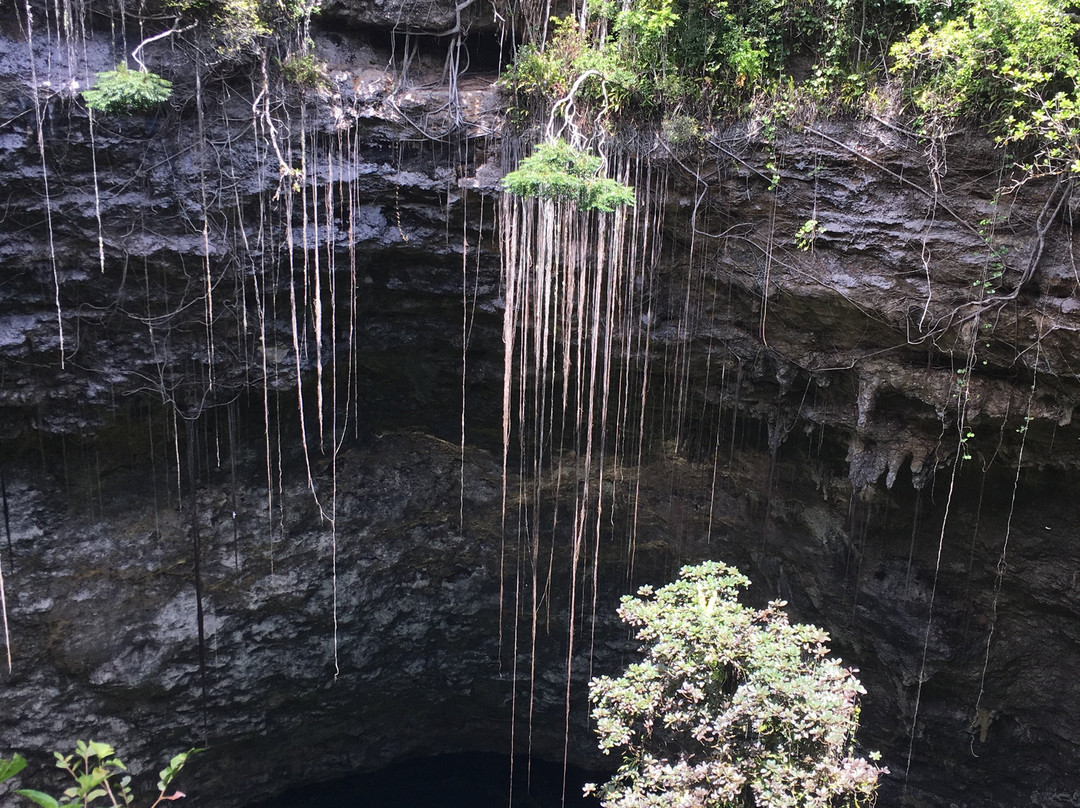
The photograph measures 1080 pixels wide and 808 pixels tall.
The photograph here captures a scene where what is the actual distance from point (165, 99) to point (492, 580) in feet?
15.2

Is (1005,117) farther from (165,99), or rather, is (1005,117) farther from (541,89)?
(165,99)

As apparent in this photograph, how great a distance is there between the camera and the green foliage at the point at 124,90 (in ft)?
14.9

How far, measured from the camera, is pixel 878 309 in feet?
15.1

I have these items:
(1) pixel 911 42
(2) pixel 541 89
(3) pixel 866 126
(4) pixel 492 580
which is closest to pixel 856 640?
(4) pixel 492 580

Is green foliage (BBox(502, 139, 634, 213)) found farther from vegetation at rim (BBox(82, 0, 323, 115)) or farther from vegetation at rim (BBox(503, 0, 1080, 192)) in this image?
vegetation at rim (BBox(82, 0, 323, 115))

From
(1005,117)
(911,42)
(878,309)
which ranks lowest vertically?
(878,309)

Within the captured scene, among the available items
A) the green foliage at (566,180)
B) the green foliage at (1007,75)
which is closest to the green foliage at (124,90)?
the green foliage at (566,180)

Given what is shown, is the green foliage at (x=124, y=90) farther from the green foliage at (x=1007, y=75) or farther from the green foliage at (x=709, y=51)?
the green foliage at (x=1007, y=75)

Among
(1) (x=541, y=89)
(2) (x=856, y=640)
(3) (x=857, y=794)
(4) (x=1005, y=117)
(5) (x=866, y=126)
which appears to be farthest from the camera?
(2) (x=856, y=640)

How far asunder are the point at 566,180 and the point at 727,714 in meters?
2.92

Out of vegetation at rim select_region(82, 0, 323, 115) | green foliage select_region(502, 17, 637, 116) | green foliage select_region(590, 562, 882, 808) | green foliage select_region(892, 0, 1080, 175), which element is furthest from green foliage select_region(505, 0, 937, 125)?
green foliage select_region(590, 562, 882, 808)

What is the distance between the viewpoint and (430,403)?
659 centimetres

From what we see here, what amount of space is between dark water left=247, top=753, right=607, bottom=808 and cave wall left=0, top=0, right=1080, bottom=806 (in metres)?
0.75

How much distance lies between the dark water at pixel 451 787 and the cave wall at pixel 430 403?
29.6 inches
